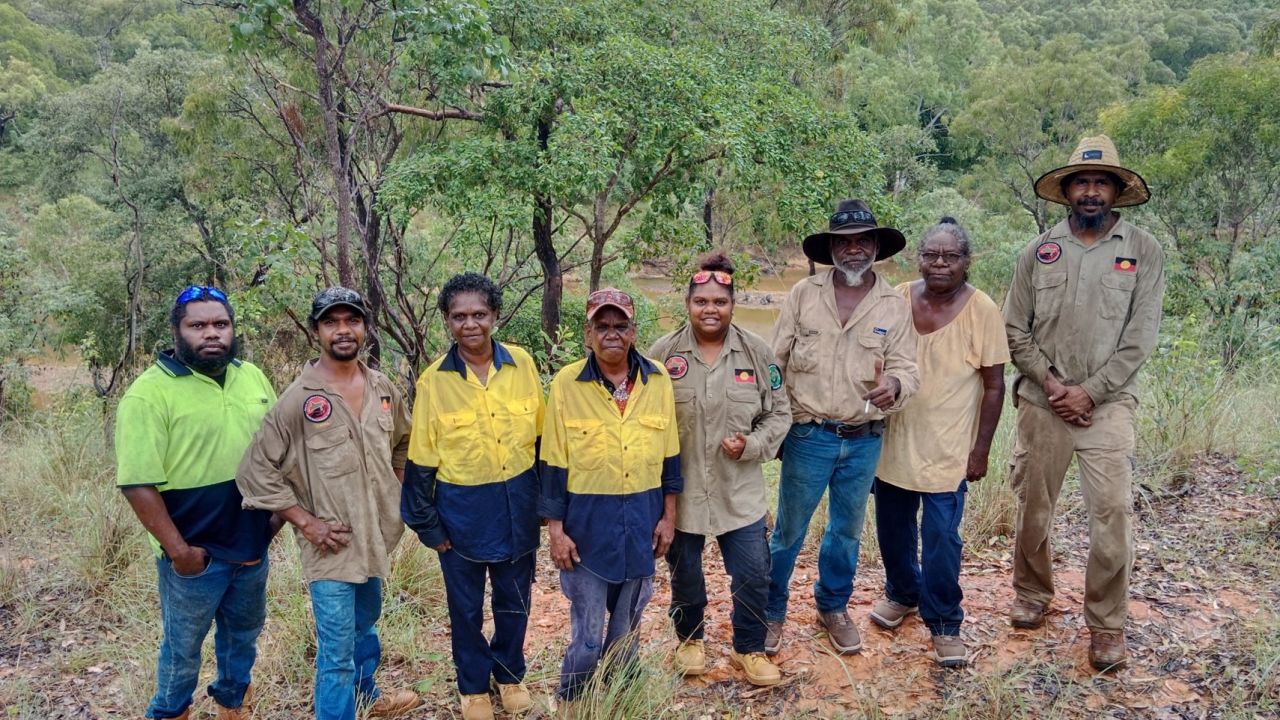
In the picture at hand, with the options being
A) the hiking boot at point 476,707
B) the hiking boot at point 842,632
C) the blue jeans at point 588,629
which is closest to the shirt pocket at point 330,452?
the blue jeans at point 588,629

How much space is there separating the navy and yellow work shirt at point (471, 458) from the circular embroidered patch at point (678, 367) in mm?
592

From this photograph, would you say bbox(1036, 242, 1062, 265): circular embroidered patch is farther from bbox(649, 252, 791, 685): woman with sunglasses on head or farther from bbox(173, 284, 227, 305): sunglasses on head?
bbox(173, 284, 227, 305): sunglasses on head

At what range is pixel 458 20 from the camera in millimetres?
4957

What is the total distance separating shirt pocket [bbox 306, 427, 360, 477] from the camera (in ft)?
9.63

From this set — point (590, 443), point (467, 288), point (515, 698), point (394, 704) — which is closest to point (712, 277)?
point (590, 443)

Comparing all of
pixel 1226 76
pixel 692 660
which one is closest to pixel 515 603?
pixel 692 660

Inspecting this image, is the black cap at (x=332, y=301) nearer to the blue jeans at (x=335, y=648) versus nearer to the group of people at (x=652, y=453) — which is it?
the group of people at (x=652, y=453)

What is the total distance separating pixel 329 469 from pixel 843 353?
2117 millimetres

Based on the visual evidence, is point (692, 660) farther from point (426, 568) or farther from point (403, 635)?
point (426, 568)

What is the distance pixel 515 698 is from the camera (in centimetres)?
338

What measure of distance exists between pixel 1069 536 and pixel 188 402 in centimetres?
489

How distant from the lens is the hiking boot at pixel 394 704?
3432mm

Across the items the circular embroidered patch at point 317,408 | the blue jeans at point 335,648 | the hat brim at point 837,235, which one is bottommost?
the blue jeans at point 335,648

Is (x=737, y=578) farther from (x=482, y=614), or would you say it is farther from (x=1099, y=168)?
(x=1099, y=168)
